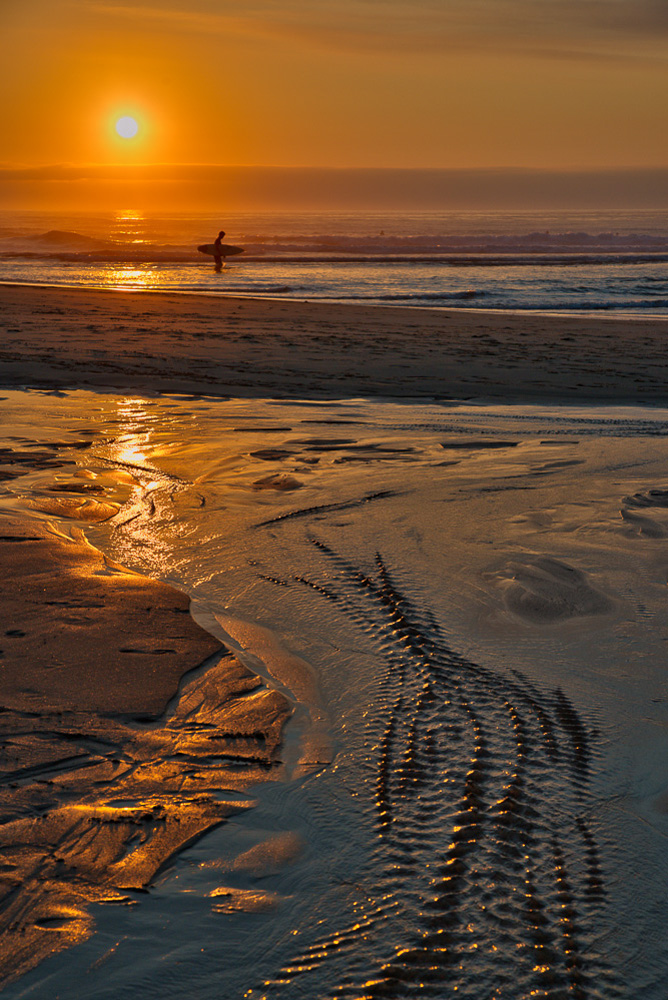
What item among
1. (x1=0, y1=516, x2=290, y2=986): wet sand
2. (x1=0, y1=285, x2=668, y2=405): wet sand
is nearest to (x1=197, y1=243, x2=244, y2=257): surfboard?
(x1=0, y1=285, x2=668, y2=405): wet sand

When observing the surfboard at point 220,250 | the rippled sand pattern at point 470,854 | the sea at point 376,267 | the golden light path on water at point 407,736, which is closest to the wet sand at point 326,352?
the golden light path on water at point 407,736

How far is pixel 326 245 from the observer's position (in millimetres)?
44906

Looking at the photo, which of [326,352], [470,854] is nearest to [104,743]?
[470,854]

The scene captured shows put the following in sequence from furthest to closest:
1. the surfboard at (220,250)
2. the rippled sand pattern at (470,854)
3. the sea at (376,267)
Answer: the surfboard at (220,250) < the sea at (376,267) < the rippled sand pattern at (470,854)

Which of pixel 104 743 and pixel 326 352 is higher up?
pixel 326 352

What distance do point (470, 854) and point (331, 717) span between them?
76 cm

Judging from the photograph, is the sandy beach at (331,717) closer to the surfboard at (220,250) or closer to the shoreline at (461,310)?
the shoreline at (461,310)

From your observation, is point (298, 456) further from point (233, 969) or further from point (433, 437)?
point (233, 969)

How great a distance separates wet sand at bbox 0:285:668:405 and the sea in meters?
4.88

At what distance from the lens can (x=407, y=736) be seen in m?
2.56

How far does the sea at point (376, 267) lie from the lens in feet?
68.4

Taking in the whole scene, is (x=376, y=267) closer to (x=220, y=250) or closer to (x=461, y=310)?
(x=220, y=250)

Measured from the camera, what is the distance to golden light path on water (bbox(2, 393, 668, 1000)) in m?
1.77

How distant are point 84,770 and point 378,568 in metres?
1.92
